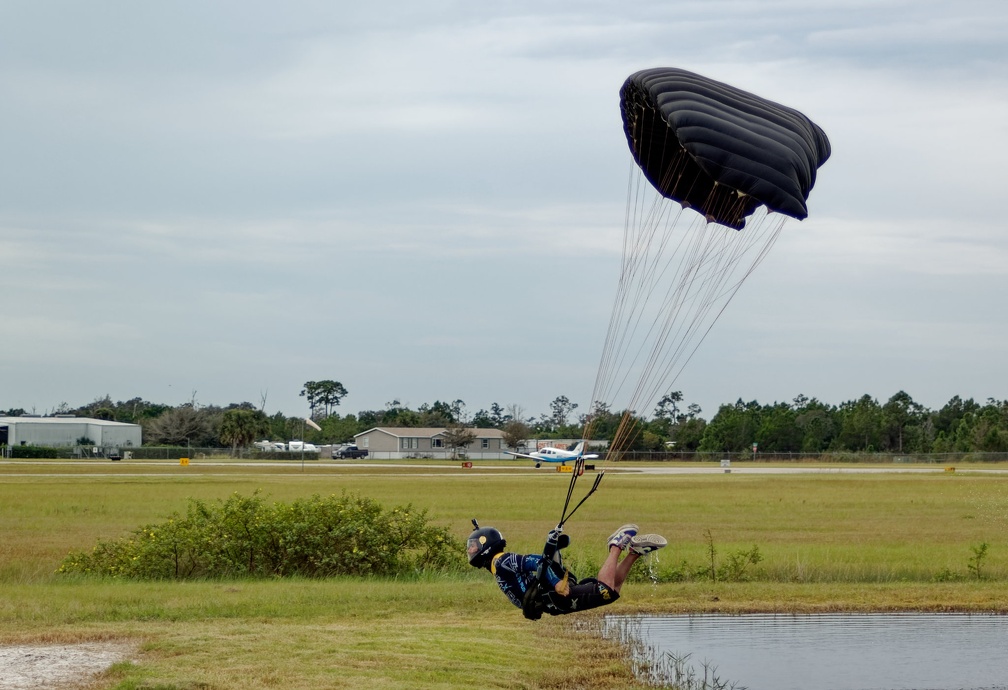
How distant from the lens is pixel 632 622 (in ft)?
54.5

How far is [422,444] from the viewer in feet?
504

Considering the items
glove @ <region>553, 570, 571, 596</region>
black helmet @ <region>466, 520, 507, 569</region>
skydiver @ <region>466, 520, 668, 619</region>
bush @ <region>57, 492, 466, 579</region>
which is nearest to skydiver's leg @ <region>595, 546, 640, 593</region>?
skydiver @ <region>466, 520, 668, 619</region>

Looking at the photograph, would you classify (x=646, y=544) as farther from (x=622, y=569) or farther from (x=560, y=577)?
(x=560, y=577)

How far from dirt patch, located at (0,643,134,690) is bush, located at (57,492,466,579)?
7.33m

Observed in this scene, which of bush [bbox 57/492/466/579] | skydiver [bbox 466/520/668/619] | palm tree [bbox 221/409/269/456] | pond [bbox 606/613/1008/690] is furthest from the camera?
palm tree [bbox 221/409/269/456]

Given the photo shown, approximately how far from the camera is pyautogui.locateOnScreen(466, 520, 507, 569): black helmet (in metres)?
10.1

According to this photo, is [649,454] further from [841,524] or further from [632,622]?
[632,622]

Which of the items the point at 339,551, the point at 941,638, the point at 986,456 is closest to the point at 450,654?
the point at 941,638

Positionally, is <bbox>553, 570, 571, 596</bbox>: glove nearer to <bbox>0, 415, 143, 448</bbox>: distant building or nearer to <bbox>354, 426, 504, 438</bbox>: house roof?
<bbox>0, 415, 143, 448</bbox>: distant building

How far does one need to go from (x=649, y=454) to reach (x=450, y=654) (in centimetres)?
11115

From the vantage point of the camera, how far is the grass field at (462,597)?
504 inches

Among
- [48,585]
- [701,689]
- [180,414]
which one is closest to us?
[701,689]

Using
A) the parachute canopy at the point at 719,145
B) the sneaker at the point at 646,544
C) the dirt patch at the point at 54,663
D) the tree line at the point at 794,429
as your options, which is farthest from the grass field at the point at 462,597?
the tree line at the point at 794,429

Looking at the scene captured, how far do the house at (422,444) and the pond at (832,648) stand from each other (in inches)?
5209
